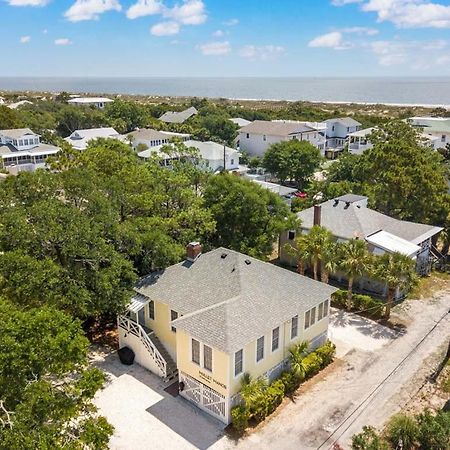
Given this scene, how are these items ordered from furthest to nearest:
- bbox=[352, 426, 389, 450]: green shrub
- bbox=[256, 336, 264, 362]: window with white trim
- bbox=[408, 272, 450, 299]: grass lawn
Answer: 1. bbox=[408, 272, 450, 299]: grass lawn
2. bbox=[256, 336, 264, 362]: window with white trim
3. bbox=[352, 426, 389, 450]: green shrub

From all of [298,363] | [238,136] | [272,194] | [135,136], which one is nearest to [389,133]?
[238,136]

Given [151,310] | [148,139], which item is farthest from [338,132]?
[151,310]

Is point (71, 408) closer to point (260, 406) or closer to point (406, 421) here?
point (260, 406)

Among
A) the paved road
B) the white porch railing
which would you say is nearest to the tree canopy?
the paved road

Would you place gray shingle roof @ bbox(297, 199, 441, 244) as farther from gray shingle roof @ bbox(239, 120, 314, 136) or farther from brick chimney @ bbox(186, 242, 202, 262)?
gray shingle roof @ bbox(239, 120, 314, 136)

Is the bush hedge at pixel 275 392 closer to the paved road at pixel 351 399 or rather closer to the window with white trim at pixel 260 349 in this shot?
the paved road at pixel 351 399

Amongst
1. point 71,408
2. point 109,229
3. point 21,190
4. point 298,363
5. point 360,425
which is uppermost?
point 21,190

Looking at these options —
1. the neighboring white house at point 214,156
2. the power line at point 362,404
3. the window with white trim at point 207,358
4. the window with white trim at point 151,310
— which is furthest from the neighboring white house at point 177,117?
the window with white trim at point 207,358
